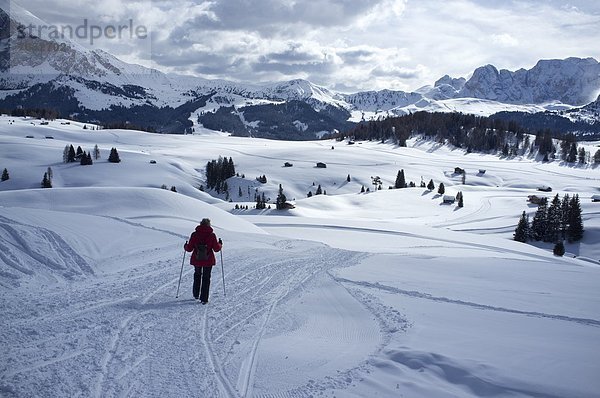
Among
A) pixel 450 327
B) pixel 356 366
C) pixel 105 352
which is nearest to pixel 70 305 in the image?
pixel 105 352

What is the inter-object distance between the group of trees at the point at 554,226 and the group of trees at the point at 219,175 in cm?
7469

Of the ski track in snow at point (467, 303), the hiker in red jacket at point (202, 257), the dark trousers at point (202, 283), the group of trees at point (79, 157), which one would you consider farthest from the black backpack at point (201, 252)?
the group of trees at point (79, 157)

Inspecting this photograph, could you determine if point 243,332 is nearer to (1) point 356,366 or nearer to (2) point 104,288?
(1) point 356,366

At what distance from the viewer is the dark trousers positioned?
32.5 feet

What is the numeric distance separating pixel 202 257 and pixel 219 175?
106910mm

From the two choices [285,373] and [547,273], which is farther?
[547,273]

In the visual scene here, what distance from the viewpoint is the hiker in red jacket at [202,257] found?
32.6 ft

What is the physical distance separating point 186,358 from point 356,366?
2766mm

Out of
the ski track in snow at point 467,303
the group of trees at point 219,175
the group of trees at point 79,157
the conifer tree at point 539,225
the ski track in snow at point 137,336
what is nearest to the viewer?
the ski track in snow at point 137,336

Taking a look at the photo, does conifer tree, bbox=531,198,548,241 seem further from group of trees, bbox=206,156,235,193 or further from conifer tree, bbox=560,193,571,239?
group of trees, bbox=206,156,235,193

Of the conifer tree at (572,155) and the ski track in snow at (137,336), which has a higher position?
the conifer tree at (572,155)

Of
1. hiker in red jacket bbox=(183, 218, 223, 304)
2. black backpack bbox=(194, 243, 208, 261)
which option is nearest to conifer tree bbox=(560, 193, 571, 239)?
hiker in red jacket bbox=(183, 218, 223, 304)

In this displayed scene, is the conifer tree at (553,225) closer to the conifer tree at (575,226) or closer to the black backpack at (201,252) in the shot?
the conifer tree at (575,226)

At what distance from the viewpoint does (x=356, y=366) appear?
6.96 m
